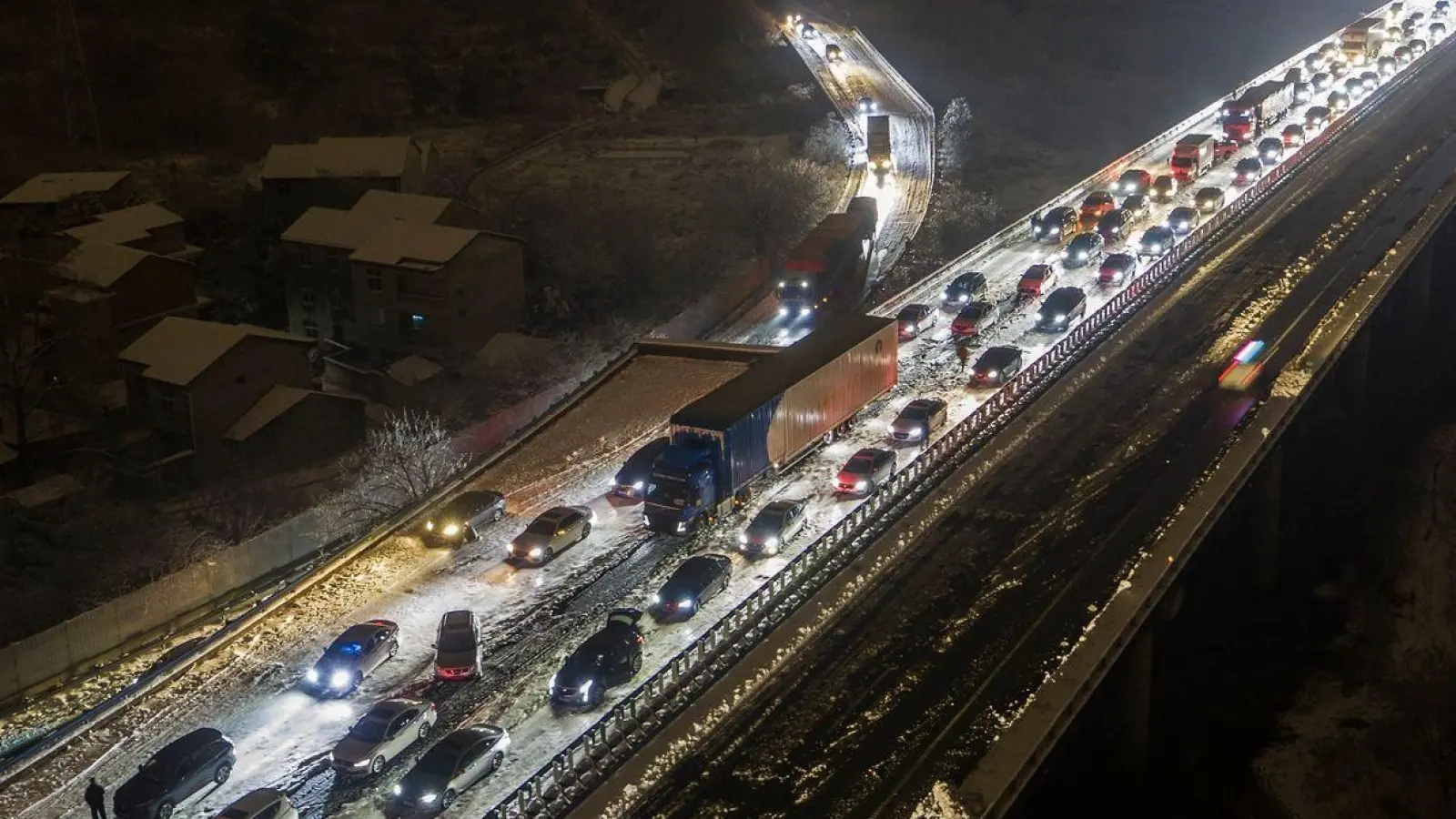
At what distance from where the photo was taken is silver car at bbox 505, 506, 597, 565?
30609mm

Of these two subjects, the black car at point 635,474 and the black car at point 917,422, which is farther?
the black car at point 917,422

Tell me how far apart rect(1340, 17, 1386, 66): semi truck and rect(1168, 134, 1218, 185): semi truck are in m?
25.6

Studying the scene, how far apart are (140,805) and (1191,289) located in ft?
116

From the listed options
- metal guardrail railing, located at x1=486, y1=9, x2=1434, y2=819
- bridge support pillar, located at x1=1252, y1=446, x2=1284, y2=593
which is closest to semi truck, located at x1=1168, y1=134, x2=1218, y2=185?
metal guardrail railing, located at x1=486, y1=9, x2=1434, y2=819

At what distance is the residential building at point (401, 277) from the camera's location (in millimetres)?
53062

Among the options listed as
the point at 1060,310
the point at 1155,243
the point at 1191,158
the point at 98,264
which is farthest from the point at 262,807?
the point at 1191,158

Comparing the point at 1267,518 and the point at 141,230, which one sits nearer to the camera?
the point at 1267,518

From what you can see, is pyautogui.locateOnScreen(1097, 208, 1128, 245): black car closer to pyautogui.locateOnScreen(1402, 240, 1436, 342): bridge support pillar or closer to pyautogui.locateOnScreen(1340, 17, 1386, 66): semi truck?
pyautogui.locateOnScreen(1402, 240, 1436, 342): bridge support pillar

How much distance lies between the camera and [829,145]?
7275cm

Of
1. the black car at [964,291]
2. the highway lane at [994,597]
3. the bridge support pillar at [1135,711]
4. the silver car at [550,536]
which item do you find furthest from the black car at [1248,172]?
the silver car at [550,536]

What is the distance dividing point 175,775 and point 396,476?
16213mm

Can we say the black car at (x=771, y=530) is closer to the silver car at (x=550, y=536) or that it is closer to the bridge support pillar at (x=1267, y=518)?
the silver car at (x=550, y=536)

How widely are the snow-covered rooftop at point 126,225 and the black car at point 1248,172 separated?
152 ft

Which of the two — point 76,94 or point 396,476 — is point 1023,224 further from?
point 76,94
